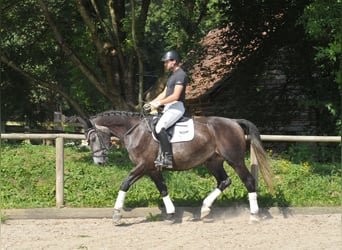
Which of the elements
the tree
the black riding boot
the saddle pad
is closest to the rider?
the black riding boot

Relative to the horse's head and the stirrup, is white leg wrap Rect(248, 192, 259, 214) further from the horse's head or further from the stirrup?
the horse's head

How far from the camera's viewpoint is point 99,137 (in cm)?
914

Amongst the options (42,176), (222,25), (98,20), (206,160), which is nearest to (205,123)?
(206,160)

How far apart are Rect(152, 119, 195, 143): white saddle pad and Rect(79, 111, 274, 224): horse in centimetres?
6

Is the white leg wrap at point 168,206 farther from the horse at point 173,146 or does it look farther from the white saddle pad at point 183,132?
the white saddle pad at point 183,132

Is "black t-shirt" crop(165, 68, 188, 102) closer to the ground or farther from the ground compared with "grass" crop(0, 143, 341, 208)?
farther from the ground

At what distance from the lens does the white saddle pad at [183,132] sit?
356 inches

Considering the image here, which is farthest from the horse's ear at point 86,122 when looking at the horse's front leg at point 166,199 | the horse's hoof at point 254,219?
the horse's hoof at point 254,219

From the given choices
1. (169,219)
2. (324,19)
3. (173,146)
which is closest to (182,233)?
(169,219)

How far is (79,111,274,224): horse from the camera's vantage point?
906cm

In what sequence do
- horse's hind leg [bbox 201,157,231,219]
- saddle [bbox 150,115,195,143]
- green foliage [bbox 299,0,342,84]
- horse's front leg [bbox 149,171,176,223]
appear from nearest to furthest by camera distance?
1. saddle [bbox 150,115,195,143]
2. horse's front leg [bbox 149,171,176,223]
3. horse's hind leg [bbox 201,157,231,219]
4. green foliage [bbox 299,0,342,84]

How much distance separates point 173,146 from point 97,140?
3.90 ft

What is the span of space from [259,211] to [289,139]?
1.46 m

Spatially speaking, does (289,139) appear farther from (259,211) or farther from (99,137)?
(99,137)
